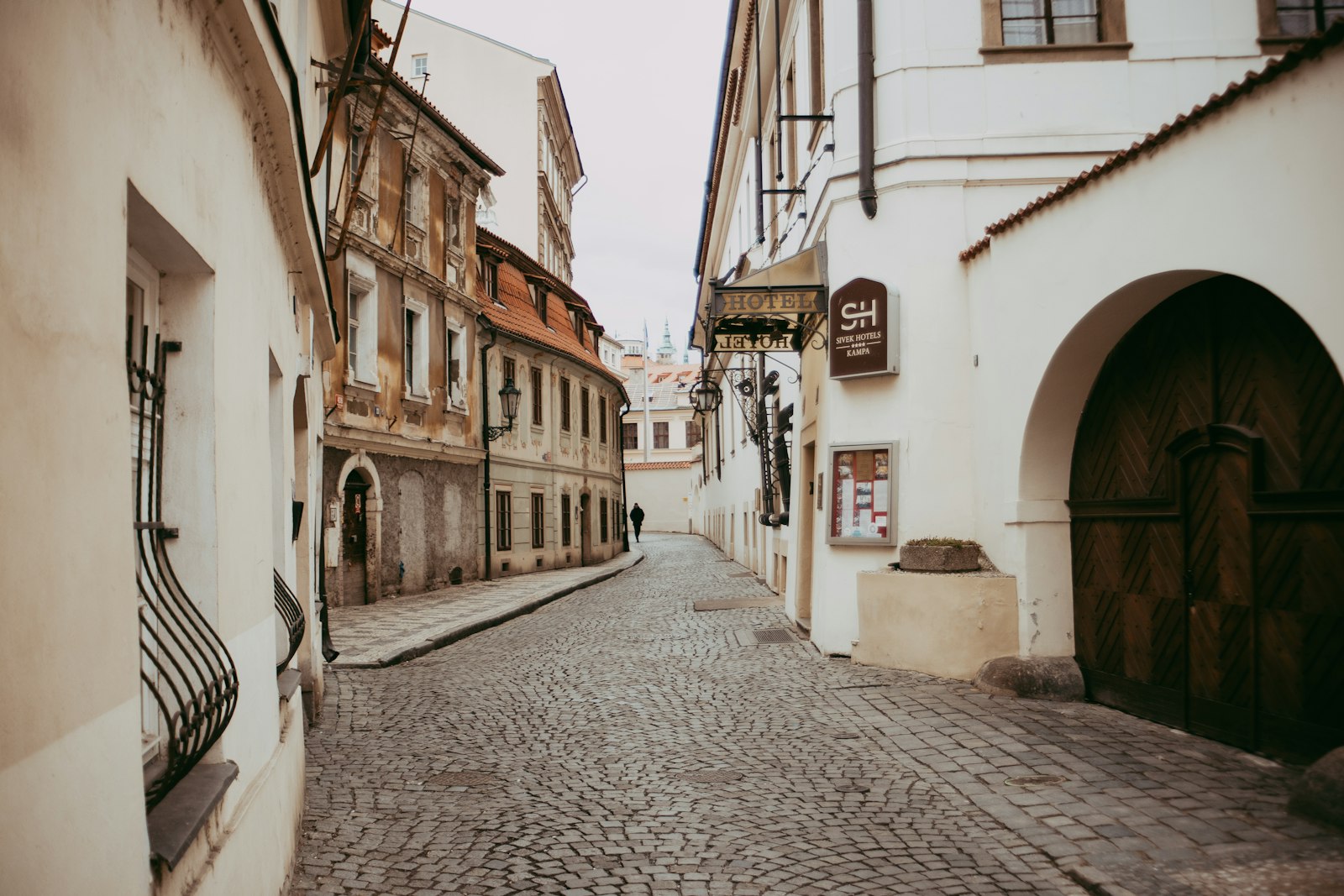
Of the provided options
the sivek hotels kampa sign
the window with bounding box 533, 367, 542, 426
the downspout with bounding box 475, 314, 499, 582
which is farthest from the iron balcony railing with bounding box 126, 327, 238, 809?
the window with bounding box 533, 367, 542, 426

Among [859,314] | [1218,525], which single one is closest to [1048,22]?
[859,314]

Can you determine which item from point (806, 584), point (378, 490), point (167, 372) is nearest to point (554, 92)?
point (378, 490)

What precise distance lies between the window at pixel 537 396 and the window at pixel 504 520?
3.01 meters

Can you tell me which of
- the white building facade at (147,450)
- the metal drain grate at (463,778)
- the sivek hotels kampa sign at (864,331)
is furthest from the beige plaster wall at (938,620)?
the white building facade at (147,450)

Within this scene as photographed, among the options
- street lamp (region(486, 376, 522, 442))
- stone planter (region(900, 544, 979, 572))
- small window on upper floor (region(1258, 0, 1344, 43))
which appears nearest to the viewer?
stone planter (region(900, 544, 979, 572))

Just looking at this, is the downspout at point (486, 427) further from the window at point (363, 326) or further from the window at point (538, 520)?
the window at point (363, 326)

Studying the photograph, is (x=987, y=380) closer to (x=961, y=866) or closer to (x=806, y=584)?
(x=806, y=584)

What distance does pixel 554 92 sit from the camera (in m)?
38.7

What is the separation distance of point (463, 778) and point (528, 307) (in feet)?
76.2

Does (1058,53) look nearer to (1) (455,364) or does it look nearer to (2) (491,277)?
(1) (455,364)

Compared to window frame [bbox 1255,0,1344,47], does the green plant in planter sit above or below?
below

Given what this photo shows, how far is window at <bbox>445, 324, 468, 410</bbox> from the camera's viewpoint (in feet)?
73.9

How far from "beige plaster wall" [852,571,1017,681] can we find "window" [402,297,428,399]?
1234cm

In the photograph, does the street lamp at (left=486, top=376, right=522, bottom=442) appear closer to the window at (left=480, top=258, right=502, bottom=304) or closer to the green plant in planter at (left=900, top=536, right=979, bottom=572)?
the window at (left=480, top=258, right=502, bottom=304)
